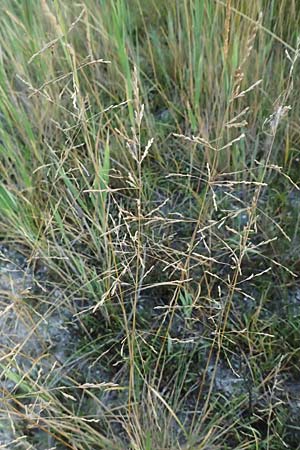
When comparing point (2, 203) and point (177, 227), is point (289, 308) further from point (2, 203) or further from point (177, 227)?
point (2, 203)

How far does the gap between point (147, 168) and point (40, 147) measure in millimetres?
250

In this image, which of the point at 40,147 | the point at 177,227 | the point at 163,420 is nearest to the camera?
the point at 163,420

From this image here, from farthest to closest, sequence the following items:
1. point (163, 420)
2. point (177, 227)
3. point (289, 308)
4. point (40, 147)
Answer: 1. point (40, 147)
2. point (177, 227)
3. point (289, 308)
4. point (163, 420)

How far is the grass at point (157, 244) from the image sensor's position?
2.89ft

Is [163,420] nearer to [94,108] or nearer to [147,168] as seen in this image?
[147,168]

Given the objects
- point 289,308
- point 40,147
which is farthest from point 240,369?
point 40,147

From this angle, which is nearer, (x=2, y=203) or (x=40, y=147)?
(x=2, y=203)

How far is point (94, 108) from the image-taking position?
4.11ft

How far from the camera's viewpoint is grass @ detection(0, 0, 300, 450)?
2.89 feet

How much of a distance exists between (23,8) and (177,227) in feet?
2.06

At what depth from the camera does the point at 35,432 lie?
935 millimetres

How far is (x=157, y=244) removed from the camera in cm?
85

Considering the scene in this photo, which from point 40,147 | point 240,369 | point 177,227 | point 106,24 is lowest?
point 240,369

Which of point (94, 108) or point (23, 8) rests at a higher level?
point (23, 8)
